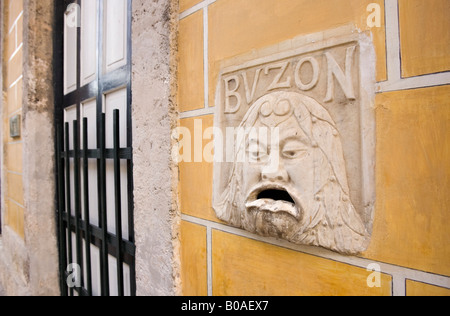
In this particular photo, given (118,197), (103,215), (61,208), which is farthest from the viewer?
(61,208)

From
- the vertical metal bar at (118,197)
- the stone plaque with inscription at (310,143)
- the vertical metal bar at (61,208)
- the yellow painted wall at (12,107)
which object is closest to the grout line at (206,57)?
the stone plaque with inscription at (310,143)

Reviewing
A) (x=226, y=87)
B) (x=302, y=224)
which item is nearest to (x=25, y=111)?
(x=226, y=87)

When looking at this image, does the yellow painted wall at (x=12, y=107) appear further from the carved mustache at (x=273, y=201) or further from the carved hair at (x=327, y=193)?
the carved hair at (x=327, y=193)

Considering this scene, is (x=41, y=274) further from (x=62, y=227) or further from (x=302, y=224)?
(x=302, y=224)

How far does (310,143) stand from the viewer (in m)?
0.62


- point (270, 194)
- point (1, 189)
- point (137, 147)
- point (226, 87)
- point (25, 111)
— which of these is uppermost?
point (25, 111)

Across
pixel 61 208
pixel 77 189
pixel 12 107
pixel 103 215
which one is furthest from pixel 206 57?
pixel 12 107

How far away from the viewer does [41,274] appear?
2.01 metres

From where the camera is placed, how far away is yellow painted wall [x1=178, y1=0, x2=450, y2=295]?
1.63ft

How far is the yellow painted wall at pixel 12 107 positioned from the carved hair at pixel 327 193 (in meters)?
2.53

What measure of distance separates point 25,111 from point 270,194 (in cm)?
218

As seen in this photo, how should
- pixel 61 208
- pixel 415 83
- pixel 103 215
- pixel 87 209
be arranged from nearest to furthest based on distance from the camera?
pixel 415 83
pixel 103 215
pixel 87 209
pixel 61 208

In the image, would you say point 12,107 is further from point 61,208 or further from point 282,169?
point 282,169

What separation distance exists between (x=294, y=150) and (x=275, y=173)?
0.08m
